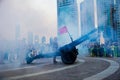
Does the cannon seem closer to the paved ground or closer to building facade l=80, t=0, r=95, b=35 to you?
the paved ground

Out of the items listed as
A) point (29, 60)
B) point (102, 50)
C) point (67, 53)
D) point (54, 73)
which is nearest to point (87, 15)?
point (54, 73)

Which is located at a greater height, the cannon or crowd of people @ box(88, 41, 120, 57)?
the cannon

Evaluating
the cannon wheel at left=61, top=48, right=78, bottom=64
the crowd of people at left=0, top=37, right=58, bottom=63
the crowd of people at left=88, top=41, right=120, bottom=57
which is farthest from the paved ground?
the crowd of people at left=88, top=41, right=120, bottom=57

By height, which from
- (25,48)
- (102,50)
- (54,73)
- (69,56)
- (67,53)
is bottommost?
(54,73)

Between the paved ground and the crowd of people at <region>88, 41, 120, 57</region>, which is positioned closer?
the paved ground

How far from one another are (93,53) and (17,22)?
18.9m

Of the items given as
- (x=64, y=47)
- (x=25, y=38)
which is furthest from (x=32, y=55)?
(x=25, y=38)

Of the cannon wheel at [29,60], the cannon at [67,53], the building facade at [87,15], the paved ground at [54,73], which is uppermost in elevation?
the building facade at [87,15]

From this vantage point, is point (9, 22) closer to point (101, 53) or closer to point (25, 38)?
point (25, 38)

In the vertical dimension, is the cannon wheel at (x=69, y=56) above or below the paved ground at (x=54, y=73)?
above

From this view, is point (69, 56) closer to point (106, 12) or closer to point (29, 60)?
point (29, 60)

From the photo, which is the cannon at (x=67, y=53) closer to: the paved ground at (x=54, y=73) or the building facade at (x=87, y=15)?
the paved ground at (x=54, y=73)

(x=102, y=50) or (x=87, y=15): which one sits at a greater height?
(x=87, y=15)

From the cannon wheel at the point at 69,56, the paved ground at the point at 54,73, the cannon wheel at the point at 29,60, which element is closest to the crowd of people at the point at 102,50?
the cannon wheel at the point at 69,56
